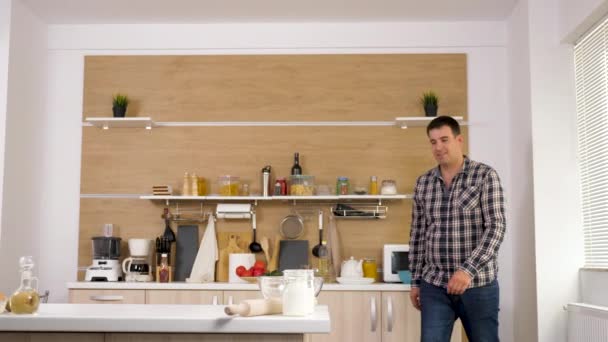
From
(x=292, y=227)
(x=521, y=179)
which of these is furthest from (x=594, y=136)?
(x=292, y=227)

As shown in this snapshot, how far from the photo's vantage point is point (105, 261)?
479 cm

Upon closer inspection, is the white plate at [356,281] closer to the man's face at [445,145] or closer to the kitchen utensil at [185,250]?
the kitchen utensil at [185,250]

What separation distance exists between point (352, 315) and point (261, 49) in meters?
1.97

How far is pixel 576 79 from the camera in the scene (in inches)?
168

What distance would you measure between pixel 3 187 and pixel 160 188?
0.97 metres

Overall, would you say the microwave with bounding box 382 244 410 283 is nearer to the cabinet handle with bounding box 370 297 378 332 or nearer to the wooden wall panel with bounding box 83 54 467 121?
the cabinet handle with bounding box 370 297 378 332

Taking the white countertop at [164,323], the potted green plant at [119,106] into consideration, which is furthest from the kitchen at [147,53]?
the white countertop at [164,323]

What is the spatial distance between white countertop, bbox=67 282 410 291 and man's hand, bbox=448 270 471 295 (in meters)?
1.27

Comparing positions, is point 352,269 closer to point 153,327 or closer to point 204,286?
point 204,286

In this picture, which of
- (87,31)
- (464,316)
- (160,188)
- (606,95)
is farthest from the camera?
(87,31)

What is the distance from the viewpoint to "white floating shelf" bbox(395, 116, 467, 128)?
4836 mm

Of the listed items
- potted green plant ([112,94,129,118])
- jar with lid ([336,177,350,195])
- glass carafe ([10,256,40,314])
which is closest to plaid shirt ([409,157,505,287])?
jar with lid ([336,177,350,195])

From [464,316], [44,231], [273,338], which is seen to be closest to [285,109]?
[44,231]

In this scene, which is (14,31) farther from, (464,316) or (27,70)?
(464,316)
